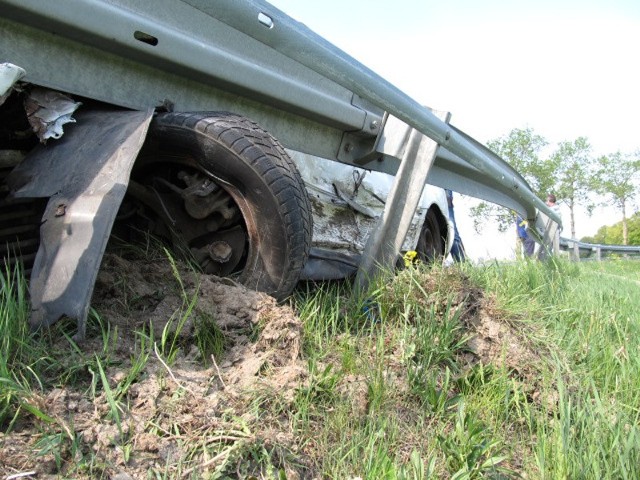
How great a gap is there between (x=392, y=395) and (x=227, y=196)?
43.0 inches

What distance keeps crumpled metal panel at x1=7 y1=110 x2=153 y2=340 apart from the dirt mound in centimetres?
20

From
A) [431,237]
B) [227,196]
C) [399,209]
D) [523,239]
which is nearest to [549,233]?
[523,239]

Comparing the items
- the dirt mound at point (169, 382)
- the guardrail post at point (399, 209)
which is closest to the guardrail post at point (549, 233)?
the guardrail post at point (399, 209)

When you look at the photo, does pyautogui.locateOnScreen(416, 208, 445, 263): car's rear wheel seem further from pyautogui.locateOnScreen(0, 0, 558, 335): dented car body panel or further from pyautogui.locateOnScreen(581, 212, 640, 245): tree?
pyautogui.locateOnScreen(581, 212, 640, 245): tree

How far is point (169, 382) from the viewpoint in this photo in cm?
187

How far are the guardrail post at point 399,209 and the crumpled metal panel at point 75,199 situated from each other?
1451 millimetres

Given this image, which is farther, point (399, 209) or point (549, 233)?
point (549, 233)

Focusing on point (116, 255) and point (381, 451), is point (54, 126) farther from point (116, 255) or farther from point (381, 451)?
point (381, 451)

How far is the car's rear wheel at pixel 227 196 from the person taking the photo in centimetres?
254

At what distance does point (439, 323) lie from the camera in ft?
8.87

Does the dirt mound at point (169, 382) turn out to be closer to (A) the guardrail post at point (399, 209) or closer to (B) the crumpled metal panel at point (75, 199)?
(B) the crumpled metal panel at point (75, 199)

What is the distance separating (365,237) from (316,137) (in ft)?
2.56

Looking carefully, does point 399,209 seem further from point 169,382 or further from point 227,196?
point 169,382

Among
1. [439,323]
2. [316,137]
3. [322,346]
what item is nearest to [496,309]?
[439,323]
